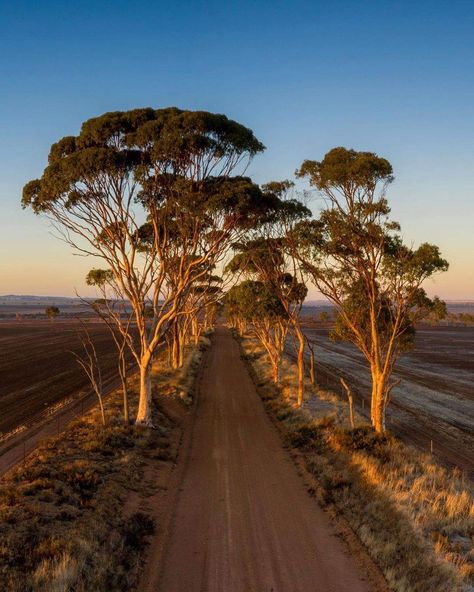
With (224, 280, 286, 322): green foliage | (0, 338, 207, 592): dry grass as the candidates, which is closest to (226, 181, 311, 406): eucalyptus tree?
(224, 280, 286, 322): green foliage

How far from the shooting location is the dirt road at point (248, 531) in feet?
31.9

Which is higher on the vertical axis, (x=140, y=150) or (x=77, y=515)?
(x=140, y=150)

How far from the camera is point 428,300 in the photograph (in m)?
20.5

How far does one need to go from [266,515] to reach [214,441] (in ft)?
26.6

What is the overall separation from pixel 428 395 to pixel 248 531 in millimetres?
30865

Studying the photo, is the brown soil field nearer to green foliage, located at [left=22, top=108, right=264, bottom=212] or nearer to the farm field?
green foliage, located at [left=22, top=108, right=264, bottom=212]

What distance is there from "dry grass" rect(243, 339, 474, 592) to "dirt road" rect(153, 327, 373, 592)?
2.78ft

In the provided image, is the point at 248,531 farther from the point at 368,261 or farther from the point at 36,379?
the point at 36,379

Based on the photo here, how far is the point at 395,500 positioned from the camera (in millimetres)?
13461

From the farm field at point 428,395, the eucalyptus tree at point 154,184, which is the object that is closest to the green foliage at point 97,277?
the eucalyptus tree at point 154,184

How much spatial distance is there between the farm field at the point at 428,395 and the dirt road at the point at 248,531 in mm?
9218

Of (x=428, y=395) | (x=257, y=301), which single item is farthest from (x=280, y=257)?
(x=428, y=395)

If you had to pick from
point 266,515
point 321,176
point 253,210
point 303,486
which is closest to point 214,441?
point 303,486

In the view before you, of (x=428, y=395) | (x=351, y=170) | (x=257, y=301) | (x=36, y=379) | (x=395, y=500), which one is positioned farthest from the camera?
(x=36, y=379)
